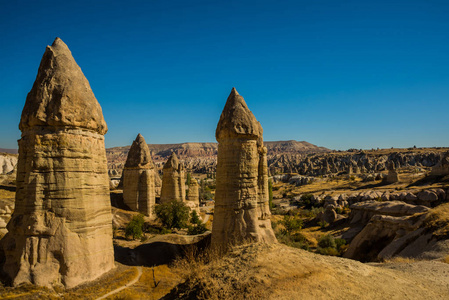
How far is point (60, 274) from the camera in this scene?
889cm

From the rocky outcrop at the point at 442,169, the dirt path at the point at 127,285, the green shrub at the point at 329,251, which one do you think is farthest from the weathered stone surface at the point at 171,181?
the rocky outcrop at the point at 442,169

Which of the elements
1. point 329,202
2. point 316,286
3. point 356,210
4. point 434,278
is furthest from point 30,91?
point 329,202

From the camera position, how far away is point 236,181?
41.9 feet

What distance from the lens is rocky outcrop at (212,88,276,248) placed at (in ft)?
41.7

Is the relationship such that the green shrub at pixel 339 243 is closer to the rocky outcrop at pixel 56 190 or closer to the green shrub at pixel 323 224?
the green shrub at pixel 323 224

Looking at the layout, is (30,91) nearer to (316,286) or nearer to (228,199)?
(228,199)

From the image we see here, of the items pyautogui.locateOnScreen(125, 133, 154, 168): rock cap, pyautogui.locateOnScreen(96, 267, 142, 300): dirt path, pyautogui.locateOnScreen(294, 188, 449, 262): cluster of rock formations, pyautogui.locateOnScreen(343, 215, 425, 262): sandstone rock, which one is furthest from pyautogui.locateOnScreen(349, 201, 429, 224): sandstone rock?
pyautogui.locateOnScreen(125, 133, 154, 168): rock cap

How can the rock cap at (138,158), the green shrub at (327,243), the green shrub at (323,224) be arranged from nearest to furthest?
1. the green shrub at (327,243)
2. the rock cap at (138,158)
3. the green shrub at (323,224)

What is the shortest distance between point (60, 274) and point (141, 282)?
2.68m

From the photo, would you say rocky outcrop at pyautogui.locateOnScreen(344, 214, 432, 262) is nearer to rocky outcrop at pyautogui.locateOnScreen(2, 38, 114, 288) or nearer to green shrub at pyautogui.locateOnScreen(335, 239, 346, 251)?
green shrub at pyautogui.locateOnScreen(335, 239, 346, 251)

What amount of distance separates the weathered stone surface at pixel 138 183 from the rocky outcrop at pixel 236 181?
12372 millimetres

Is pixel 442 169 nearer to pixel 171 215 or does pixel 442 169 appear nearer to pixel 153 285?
pixel 171 215

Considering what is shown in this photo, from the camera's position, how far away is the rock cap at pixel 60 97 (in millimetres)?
9219

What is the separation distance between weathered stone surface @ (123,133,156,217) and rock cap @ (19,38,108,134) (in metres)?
14.0
